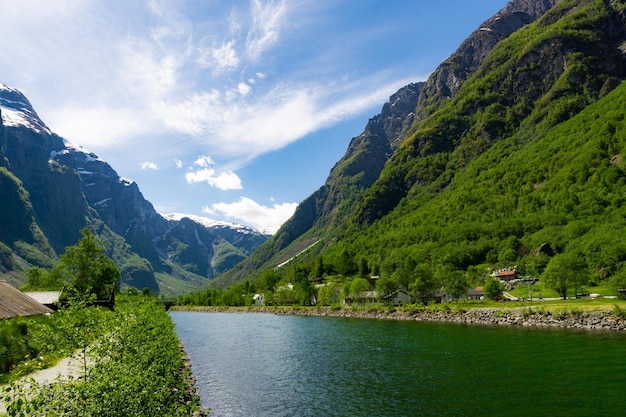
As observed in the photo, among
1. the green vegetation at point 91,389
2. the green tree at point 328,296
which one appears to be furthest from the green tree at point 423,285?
the green vegetation at point 91,389

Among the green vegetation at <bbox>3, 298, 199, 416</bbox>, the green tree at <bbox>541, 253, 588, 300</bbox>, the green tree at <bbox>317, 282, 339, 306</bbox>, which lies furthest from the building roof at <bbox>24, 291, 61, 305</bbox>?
the green tree at <bbox>317, 282, 339, 306</bbox>

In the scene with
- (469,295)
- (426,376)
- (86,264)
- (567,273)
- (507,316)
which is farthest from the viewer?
(469,295)

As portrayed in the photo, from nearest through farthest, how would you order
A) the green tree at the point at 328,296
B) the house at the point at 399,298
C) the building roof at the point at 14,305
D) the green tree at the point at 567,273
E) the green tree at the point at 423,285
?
the building roof at the point at 14,305
the green tree at the point at 567,273
the green tree at the point at 423,285
the house at the point at 399,298
the green tree at the point at 328,296

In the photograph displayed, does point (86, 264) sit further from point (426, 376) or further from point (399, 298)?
point (399, 298)

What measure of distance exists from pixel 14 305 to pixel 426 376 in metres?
50.4

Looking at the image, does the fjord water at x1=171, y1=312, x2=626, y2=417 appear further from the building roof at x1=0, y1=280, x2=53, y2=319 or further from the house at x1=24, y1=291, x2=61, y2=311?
the house at x1=24, y1=291, x2=61, y2=311

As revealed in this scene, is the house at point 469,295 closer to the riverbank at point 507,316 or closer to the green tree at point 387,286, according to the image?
the green tree at point 387,286

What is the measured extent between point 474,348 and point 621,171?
15129cm

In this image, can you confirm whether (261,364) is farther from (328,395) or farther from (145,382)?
(145,382)

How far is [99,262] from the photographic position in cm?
10100

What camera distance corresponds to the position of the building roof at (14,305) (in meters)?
45.0

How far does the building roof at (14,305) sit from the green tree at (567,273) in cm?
10197

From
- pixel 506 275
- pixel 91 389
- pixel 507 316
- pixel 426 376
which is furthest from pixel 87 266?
pixel 506 275

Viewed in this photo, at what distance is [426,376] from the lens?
39.3 metres
